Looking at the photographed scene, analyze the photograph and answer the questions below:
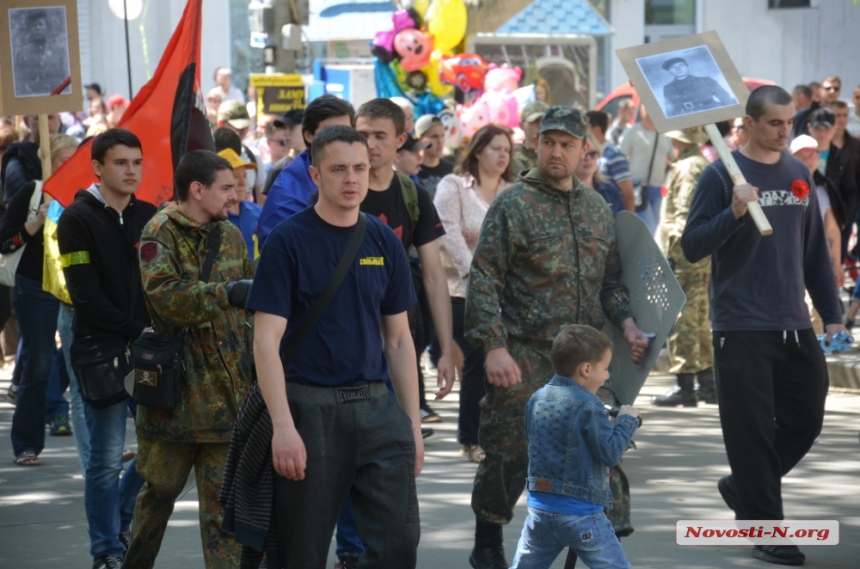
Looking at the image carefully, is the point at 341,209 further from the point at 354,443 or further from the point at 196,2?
A: the point at 196,2


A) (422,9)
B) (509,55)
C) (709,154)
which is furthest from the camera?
(509,55)

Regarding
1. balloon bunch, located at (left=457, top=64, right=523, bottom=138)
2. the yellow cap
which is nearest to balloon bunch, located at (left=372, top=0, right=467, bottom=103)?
balloon bunch, located at (left=457, top=64, right=523, bottom=138)

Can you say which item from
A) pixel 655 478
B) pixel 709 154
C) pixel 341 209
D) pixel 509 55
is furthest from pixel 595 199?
pixel 509 55

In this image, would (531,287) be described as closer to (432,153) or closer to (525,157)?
(525,157)

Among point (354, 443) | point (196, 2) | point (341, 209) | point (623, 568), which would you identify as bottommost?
point (623, 568)

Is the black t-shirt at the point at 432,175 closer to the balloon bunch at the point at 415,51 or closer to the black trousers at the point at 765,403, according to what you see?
the black trousers at the point at 765,403

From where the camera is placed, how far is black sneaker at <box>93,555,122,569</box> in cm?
568

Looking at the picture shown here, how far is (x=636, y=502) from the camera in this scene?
714cm

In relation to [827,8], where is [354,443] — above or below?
below

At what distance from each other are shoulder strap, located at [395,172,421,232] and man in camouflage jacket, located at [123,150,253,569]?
960 mm

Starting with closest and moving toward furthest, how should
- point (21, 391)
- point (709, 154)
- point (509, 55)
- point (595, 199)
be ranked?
point (595, 199)
point (21, 391)
point (709, 154)
point (509, 55)

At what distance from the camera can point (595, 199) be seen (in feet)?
18.8

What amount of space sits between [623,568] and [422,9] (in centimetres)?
1492

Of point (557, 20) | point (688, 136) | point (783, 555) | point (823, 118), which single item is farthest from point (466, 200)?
point (557, 20)
